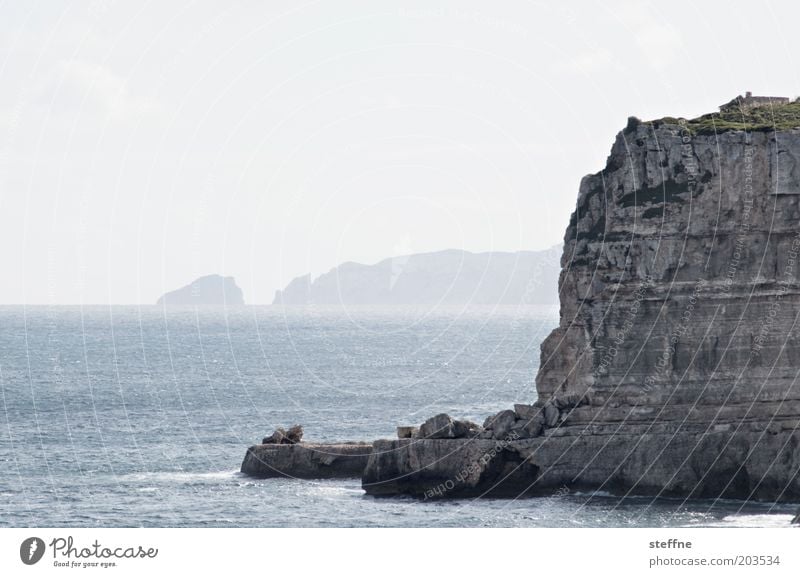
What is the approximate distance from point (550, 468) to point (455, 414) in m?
43.0

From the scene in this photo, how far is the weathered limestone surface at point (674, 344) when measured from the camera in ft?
266

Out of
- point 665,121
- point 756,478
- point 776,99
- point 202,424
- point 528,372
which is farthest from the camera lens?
point 528,372

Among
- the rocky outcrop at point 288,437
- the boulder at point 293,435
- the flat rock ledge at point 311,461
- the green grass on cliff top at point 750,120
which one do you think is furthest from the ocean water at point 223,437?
the green grass on cliff top at point 750,120

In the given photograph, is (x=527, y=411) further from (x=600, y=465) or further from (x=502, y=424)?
(x=600, y=465)

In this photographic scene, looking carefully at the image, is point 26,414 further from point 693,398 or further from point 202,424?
point 693,398

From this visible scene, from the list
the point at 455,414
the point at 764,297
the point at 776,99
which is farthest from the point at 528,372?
the point at 764,297

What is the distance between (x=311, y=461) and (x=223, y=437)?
22.5m

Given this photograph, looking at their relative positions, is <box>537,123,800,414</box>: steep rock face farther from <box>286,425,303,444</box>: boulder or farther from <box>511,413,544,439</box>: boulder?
<box>286,425,303,444</box>: boulder

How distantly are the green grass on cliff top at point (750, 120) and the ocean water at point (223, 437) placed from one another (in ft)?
64.6

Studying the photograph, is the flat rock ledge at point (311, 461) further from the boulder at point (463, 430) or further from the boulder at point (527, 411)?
the boulder at point (527, 411)

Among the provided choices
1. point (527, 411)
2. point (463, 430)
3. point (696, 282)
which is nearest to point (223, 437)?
point (463, 430)

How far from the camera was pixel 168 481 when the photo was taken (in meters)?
93.1

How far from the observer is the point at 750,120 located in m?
89.4

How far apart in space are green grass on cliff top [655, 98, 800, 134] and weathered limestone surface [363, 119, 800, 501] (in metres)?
1.42
